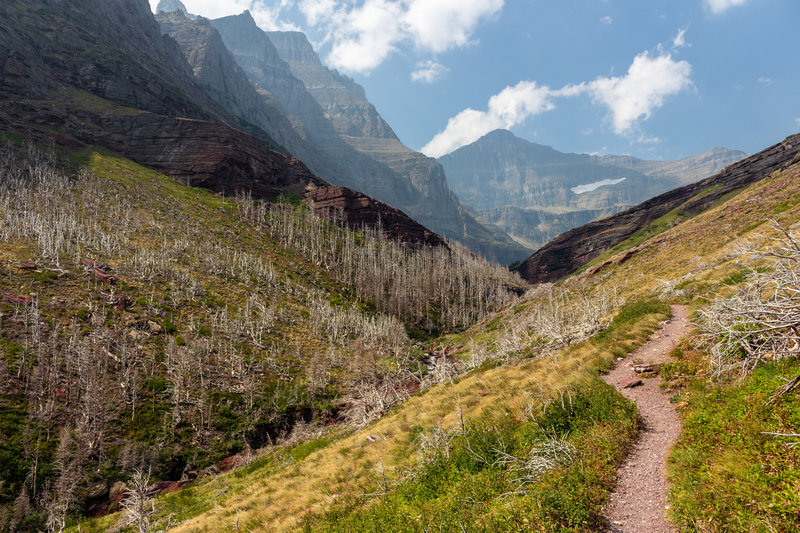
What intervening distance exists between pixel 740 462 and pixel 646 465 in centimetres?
175

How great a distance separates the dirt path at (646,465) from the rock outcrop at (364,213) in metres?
140

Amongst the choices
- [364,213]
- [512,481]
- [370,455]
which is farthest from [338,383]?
[364,213]

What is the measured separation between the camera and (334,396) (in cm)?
3875

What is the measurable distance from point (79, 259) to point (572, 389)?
6908 cm

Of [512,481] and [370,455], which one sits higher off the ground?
[512,481]

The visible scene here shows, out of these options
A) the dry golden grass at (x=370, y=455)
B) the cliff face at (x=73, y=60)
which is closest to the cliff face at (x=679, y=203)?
the dry golden grass at (x=370, y=455)

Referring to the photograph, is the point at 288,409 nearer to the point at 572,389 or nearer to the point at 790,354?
the point at 572,389

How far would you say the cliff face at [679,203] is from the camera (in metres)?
123

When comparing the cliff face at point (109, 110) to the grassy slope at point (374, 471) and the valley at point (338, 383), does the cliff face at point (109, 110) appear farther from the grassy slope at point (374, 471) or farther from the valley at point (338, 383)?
the grassy slope at point (374, 471)

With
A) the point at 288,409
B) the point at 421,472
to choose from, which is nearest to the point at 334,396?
the point at 288,409

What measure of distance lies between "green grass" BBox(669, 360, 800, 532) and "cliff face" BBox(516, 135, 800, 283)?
161786mm

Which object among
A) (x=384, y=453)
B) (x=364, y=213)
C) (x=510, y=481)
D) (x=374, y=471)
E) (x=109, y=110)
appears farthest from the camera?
(x=364, y=213)

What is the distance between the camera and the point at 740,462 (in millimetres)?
5375

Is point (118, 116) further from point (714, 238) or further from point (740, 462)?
point (714, 238)
